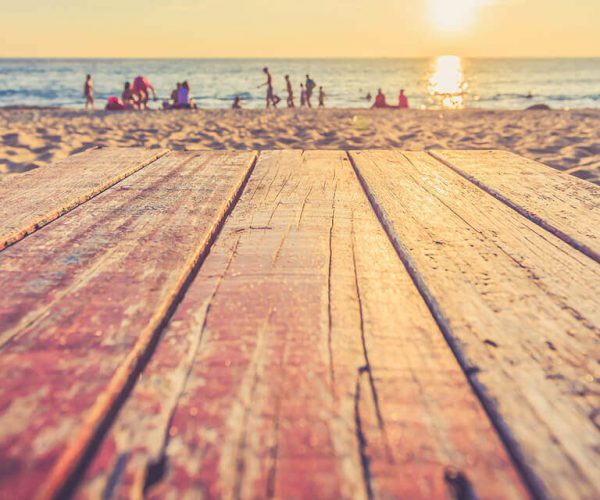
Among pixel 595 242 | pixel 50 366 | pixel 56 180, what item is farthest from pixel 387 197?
pixel 56 180

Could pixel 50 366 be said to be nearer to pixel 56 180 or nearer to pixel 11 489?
pixel 11 489

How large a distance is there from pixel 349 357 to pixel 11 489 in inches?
18.4

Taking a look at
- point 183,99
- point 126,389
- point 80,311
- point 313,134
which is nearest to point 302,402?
point 126,389

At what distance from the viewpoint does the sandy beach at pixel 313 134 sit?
6.37 metres

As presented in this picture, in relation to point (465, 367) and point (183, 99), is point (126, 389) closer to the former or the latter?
point (465, 367)

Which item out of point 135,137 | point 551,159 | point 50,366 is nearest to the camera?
point 50,366

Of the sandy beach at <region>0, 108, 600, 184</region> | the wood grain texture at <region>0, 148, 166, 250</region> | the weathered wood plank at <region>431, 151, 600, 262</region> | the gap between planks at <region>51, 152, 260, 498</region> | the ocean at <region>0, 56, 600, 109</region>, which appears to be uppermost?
the ocean at <region>0, 56, 600, 109</region>

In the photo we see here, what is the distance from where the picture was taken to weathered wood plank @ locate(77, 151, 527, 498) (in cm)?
52

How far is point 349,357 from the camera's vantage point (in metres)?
0.73

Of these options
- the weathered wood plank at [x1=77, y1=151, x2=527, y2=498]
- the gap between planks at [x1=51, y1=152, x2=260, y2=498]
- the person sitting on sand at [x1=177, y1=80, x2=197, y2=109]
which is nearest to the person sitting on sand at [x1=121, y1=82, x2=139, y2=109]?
the person sitting on sand at [x1=177, y1=80, x2=197, y2=109]

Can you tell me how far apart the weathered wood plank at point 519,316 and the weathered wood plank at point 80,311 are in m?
0.54

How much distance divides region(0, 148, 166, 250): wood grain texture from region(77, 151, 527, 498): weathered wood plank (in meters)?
0.67

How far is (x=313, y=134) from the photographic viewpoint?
8.08 meters

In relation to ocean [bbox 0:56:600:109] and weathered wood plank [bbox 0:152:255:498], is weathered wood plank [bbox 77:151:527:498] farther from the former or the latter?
ocean [bbox 0:56:600:109]
